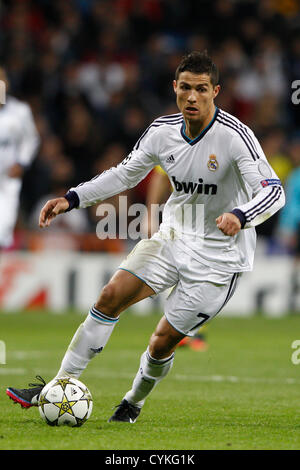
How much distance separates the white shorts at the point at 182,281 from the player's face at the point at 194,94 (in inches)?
31.1

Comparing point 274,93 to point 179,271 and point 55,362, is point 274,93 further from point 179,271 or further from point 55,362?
point 179,271

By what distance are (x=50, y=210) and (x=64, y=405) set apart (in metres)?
1.09

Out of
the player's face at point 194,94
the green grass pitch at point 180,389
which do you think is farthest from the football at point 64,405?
the player's face at point 194,94

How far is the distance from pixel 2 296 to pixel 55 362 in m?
5.57

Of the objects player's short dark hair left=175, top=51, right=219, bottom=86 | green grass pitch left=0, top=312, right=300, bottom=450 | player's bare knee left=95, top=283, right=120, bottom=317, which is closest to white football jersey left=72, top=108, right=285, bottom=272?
player's short dark hair left=175, top=51, right=219, bottom=86

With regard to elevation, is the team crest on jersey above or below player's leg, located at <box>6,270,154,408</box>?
above

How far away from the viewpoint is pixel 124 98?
15.5 meters

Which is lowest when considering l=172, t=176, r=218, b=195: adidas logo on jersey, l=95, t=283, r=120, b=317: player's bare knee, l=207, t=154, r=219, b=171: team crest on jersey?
l=95, t=283, r=120, b=317: player's bare knee

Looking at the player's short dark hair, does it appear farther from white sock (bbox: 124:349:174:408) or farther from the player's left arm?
white sock (bbox: 124:349:174:408)

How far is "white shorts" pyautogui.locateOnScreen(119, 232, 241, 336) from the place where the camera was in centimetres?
546

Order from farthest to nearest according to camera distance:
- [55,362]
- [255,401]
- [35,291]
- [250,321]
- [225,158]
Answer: [35,291]
[250,321]
[55,362]
[255,401]
[225,158]

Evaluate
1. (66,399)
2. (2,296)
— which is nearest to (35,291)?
(2,296)

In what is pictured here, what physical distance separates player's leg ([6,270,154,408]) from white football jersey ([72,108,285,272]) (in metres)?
0.43

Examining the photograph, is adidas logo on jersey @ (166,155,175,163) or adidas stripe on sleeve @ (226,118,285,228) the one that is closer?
adidas stripe on sleeve @ (226,118,285,228)
